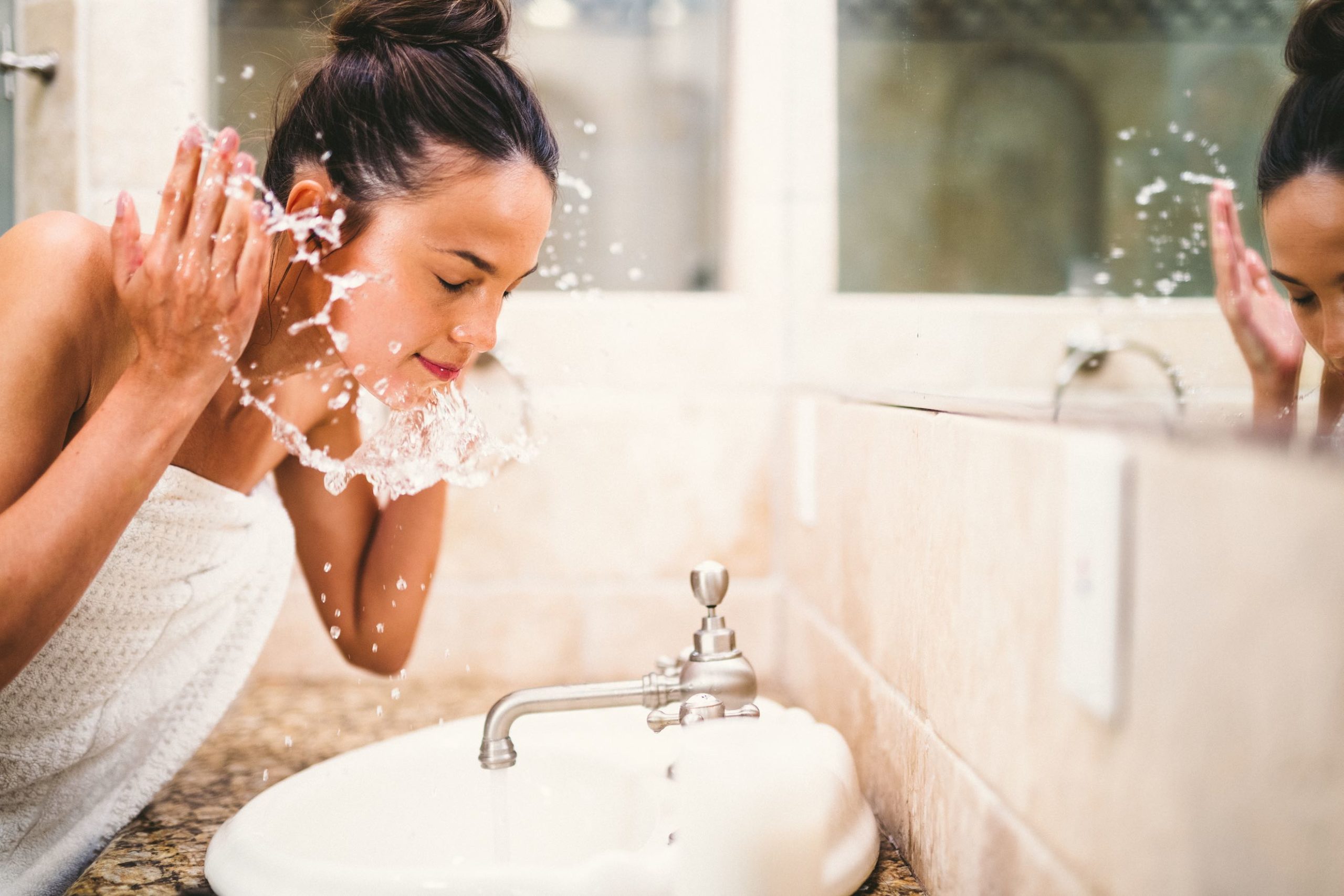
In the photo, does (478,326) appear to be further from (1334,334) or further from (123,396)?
(1334,334)

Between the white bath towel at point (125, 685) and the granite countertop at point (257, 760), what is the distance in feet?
0.18

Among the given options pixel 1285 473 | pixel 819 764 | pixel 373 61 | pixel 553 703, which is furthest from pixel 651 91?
pixel 1285 473

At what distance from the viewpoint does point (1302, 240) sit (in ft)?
1.26

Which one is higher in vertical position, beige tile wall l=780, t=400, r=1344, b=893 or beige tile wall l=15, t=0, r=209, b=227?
beige tile wall l=15, t=0, r=209, b=227

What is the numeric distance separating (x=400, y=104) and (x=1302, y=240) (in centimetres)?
69

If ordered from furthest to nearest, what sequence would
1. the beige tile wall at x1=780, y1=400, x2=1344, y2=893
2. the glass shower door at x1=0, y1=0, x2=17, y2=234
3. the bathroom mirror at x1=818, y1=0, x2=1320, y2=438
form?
the glass shower door at x1=0, y1=0, x2=17, y2=234
the bathroom mirror at x1=818, y1=0, x2=1320, y2=438
the beige tile wall at x1=780, y1=400, x2=1344, y2=893

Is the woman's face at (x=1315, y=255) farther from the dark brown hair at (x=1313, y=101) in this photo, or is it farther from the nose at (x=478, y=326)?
the nose at (x=478, y=326)

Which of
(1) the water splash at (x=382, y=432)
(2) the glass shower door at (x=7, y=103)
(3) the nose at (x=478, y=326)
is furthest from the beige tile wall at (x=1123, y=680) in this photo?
(2) the glass shower door at (x=7, y=103)

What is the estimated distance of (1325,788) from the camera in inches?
13.5

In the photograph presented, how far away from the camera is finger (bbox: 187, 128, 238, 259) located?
0.74 m

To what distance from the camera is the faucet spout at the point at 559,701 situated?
815mm

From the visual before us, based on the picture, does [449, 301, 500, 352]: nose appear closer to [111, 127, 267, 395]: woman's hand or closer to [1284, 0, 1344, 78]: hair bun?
[111, 127, 267, 395]: woman's hand

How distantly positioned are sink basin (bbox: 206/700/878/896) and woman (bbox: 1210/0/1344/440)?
1.11ft

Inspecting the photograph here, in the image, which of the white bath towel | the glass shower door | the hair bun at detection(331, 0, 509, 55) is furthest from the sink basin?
the glass shower door
